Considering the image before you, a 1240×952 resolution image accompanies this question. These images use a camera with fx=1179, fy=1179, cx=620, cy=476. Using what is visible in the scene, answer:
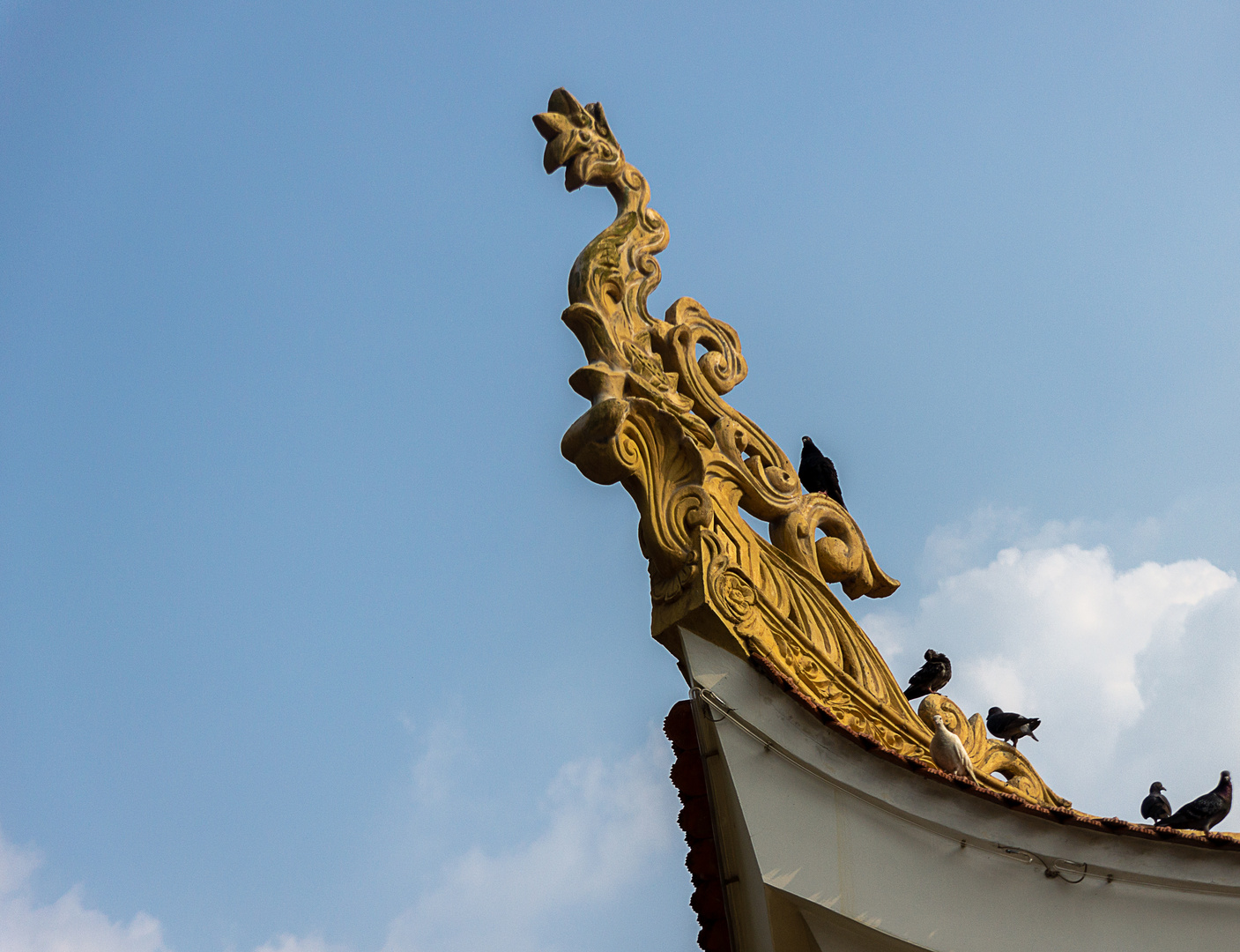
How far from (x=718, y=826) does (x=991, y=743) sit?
1590mm

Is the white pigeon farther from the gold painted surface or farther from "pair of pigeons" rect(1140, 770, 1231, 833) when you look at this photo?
"pair of pigeons" rect(1140, 770, 1231, 833)

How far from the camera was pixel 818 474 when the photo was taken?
17.9 ft

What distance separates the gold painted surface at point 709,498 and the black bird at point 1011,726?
1.54 feet

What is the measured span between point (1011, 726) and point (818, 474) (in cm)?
150

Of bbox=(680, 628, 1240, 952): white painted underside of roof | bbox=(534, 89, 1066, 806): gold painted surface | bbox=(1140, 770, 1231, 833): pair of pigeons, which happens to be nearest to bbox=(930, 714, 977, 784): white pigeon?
bbox=(534, 89, 1066, 806): gold painted surface

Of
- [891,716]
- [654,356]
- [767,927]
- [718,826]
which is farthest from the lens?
[654,356]

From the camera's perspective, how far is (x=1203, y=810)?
4.96m

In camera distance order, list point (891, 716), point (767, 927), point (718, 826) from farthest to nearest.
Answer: point (891, 716) < point (718, 826) < point (767, 927)

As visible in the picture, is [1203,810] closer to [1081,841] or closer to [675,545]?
[1081,841]

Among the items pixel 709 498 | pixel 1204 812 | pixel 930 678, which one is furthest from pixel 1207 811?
pixel 709 498

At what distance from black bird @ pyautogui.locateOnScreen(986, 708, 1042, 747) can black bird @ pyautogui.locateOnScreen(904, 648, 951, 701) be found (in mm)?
524

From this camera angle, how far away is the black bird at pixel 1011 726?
5.51 m

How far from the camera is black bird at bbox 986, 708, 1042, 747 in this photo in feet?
18.1

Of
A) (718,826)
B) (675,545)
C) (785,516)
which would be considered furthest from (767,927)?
(785,516)
